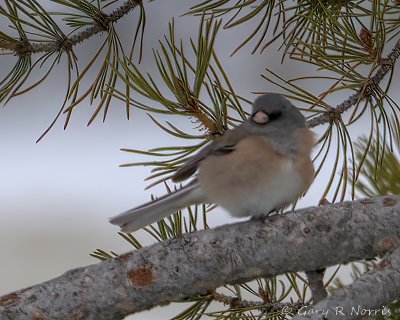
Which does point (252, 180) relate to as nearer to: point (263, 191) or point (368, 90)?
point (263, 191)

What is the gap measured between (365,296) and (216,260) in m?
0.22

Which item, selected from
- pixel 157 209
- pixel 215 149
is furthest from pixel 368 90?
pixel 157 209

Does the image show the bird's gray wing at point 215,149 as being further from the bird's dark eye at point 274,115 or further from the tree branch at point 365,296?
the tree branch at point 365,296

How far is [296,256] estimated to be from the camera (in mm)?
908

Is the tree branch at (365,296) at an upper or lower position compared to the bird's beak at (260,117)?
lower

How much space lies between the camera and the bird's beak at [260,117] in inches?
44.1

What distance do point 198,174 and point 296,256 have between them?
0.27 metres

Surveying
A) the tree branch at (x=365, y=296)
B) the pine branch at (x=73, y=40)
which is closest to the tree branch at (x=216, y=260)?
the tree branch at (x=365, y=296)

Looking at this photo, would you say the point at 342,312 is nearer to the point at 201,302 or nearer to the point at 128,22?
the point at 201,302

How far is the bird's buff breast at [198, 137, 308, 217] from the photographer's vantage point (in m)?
1.06

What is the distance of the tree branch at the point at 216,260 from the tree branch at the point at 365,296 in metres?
0.08

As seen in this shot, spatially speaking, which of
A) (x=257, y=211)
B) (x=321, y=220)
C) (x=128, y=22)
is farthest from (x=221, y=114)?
(x=128, y=22)

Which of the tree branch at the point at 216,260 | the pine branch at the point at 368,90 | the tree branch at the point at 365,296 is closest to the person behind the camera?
the tree branch at the point at 365,296

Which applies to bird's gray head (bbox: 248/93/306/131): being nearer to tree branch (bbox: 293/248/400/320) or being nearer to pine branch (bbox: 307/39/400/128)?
pine branch (bbox: 307/39/400/128)
